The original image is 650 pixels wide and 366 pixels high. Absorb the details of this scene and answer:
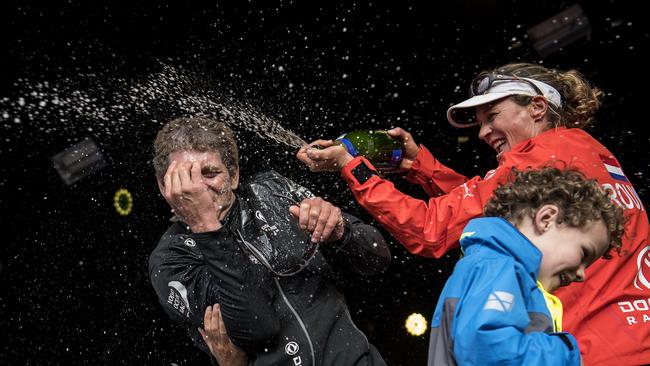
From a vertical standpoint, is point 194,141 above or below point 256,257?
above

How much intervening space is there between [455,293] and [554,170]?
56 centimetres

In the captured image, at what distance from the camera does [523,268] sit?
5.81 feet

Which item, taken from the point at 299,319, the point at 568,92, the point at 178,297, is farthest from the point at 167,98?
the point at 568,92

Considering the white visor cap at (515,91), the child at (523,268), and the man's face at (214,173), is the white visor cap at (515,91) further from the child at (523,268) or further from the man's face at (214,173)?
the man's face at (214,173)

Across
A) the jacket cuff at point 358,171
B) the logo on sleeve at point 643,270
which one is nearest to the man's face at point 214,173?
the jacket cuff at point 358,171

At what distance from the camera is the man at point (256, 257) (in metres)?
2.13

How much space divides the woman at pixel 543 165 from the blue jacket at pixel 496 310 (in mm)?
551

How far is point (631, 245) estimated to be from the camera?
2.35 m

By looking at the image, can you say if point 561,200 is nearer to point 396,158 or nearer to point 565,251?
point 565,251

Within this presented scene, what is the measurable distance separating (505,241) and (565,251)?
0.68 feet

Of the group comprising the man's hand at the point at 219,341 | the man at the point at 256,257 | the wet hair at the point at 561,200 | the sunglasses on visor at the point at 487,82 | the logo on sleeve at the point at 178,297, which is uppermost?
the sunglasses on visor at the point at 487,82

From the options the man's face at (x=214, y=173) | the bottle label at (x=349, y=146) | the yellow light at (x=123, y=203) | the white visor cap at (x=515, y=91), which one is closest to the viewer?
the man's face at (x=214, y=173)

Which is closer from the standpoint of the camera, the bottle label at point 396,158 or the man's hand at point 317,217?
the man's hand at point 317,217

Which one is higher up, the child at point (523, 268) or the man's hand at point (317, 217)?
the child at point (523, 268)
